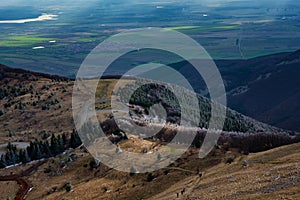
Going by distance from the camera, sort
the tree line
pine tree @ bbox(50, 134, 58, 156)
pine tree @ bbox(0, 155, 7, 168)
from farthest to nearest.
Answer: pine tree @ bbox(50, 134, 58, 156), the tree line, pine tree @ bbox(0, 155, 7, 168)

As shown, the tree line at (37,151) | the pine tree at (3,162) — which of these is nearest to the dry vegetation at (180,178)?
the pine tree at (3,162)

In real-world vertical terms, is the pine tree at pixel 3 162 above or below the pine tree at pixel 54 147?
below

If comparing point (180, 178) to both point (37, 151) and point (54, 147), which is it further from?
point (37, 151)

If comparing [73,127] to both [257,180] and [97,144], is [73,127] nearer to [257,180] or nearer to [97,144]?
[97,144]

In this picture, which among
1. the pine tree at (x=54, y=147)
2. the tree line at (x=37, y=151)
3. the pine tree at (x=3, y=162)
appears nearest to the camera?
the pine tree at (x=3, y=162)

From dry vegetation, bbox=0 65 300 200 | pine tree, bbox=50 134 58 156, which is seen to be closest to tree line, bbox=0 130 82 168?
pine tree, bbox=50 134 58 156

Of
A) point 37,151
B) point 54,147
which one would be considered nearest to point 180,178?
point 54,147

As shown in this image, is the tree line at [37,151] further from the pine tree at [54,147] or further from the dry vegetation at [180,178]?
the dry vegetation at [180,178]

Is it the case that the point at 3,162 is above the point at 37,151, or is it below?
below

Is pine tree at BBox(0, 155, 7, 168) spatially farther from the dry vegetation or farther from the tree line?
the dry vegetation

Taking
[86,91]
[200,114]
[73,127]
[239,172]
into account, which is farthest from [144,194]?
[86,91]

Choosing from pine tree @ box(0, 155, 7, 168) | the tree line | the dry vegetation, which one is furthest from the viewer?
the tree line
